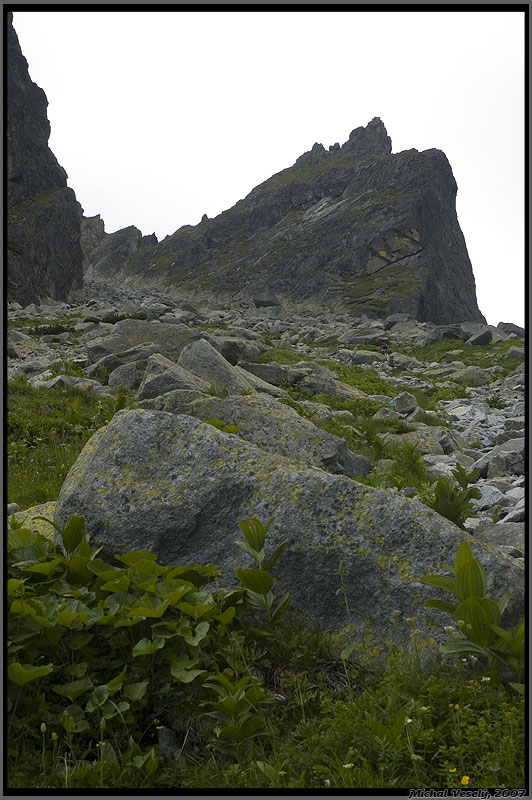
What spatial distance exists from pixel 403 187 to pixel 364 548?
331ft

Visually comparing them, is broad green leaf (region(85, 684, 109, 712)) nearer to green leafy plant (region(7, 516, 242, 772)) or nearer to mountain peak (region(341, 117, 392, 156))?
green leafy plant (region(7, 516, 242, 772))

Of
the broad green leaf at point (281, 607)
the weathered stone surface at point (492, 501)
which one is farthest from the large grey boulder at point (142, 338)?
the broad green leaf at point (281, 607)

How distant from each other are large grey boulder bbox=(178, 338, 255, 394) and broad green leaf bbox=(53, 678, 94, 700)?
26.2 ft

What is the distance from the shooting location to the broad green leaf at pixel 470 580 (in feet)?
11.7

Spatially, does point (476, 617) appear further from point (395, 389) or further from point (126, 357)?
point (395, 389)

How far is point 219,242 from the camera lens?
392ft

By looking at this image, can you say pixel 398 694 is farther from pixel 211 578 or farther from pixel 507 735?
pixel 211 578

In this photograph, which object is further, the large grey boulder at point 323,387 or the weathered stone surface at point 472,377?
the weathered stone surface at point 472,377

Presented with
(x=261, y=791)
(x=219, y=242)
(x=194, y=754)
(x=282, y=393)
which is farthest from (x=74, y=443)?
(x=219, y=242)

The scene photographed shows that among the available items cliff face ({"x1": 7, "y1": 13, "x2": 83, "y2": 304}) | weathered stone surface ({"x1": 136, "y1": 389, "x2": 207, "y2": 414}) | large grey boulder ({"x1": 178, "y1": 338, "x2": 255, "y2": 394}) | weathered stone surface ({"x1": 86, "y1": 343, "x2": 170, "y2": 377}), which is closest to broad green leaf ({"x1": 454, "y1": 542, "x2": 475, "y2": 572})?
weathered stone surface ({"x1": 136, "y1": 389, "x2": 207, "y2": 414})

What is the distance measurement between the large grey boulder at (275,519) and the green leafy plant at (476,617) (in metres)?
0.30

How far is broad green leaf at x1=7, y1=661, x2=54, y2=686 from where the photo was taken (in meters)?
3.15

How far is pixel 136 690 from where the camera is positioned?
3.39 m

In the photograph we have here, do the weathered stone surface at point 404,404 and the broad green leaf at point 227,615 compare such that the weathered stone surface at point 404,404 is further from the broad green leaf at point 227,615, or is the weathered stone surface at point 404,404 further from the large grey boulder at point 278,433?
the broad green leaf at point 227,615
